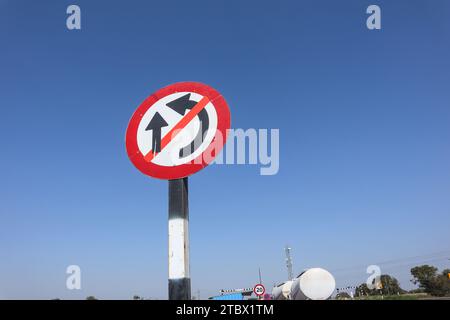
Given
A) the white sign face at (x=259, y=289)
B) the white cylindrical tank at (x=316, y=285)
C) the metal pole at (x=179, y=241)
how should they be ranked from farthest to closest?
1. the white cylindrical tank at (x=316, y=285)
2. the white sign face at (x=259, y=289)
3. the metal pole at (x=179, y=241)

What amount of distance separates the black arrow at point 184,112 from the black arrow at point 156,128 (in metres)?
0.15

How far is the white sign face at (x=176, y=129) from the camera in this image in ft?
9.22

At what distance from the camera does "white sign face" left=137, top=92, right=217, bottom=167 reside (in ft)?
9.22

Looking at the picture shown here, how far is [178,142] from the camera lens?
9.37 feet

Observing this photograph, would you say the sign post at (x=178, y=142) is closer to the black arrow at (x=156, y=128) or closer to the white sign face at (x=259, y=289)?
the black arrow at (x=156, y=128)

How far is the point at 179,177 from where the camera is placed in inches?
110

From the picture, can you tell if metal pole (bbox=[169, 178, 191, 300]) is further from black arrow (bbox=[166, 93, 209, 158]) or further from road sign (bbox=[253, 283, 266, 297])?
road sign (bbox=[253, 283, 266, 297])

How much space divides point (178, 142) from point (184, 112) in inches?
11.3

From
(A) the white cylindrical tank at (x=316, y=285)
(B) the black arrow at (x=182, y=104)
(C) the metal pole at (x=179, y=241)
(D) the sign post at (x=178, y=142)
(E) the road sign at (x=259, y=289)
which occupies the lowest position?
(A) the white cylindrical tank at (x=316, y=285)

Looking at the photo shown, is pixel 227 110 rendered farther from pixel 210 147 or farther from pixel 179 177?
pixel 179 177

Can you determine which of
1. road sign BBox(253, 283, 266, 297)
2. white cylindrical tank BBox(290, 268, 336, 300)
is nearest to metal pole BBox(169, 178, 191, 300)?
road sign BBox(253, 283, 266, 297)

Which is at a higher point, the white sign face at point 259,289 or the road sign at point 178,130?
Result: the road sign at point 178,130

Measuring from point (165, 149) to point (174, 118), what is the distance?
290 millimetres

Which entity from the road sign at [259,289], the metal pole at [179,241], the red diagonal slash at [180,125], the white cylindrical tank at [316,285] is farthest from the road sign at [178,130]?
the white cylindrical tank at [316,285]
